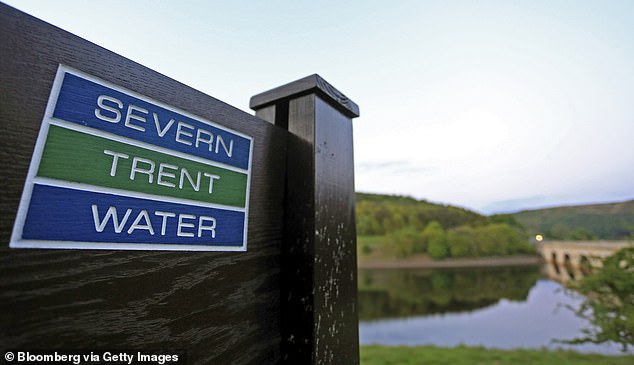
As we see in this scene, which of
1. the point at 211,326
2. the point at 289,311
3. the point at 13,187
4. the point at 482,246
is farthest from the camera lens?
the point at 482,246

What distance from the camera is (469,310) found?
23969mm

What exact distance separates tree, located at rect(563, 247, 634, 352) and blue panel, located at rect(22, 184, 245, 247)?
9306 mm

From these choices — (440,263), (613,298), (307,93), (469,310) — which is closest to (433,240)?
(440,263)

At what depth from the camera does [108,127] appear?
598 millimetres

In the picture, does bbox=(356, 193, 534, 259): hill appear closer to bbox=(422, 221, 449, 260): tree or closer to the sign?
bbox=(422, 221, 449, 260): tree

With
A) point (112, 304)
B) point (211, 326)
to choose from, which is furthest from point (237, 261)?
point (112, 304)

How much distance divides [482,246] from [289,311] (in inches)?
2103

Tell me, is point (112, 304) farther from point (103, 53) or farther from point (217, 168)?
point (103, 53)

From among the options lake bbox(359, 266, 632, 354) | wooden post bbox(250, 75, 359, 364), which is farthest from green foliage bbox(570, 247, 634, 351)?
wooden post bbox(250, 75, 359, 364)

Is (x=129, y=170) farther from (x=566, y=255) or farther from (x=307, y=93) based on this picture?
(x=566, y=255)

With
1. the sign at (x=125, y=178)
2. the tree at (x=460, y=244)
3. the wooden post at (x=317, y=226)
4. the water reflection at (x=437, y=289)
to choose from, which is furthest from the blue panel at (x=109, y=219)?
the tree at (x=460, y=244)

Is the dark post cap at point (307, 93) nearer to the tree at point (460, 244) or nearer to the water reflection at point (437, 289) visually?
the water reflection at point (437, 289)

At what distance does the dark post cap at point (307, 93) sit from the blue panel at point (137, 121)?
34cm

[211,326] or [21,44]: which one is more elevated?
[21,44]
